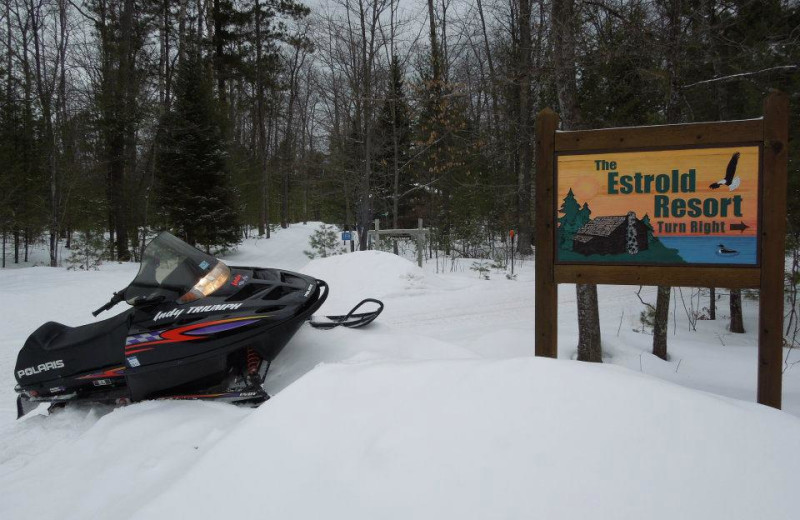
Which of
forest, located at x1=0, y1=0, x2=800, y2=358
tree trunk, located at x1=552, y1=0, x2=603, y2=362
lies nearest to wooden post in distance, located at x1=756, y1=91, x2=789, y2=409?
tree trunk, located at x1=552, y1=0, x2=603, y2=362

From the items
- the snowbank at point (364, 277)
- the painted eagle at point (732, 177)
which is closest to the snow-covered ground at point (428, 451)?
the painted eagle at point (732, 177)

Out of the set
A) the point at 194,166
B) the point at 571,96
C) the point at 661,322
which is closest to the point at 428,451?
the point at 571,96

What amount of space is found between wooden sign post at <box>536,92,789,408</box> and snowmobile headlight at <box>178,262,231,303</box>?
2370 millimetres

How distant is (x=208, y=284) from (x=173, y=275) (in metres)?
0.27

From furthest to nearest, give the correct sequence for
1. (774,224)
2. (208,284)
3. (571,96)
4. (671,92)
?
(671,92) → (571,96) → (208,284) → (774,224)

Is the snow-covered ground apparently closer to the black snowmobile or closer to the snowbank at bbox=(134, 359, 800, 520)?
the snowbank at bbox=(134, 359, 800, 520)

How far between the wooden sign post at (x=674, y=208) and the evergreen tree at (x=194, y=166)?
15.3 metres

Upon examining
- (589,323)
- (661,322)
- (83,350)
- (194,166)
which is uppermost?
(194,166)

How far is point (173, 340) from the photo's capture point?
3176mm

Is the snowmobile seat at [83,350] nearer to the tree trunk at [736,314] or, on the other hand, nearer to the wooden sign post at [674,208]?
the wooden sign post at [674,208]

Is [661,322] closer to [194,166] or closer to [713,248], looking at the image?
[713,248]

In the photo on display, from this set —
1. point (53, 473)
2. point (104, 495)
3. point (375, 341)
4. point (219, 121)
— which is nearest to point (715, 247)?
point (375, 341)

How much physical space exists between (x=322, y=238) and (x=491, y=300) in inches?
391

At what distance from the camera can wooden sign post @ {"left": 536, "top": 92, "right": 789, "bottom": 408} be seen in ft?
9.64
